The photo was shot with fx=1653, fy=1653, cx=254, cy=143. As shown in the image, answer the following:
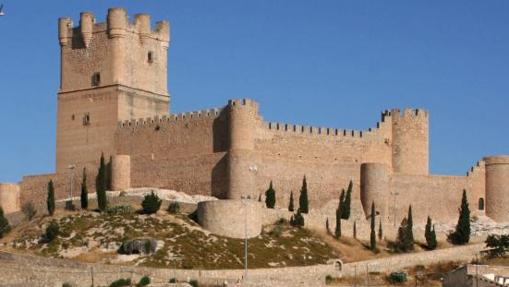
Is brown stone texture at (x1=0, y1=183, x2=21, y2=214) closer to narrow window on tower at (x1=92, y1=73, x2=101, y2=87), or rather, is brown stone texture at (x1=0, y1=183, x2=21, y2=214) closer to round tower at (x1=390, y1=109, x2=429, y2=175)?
narrow window on tower at (x1=92, y1=73, x2=101, y2=87)

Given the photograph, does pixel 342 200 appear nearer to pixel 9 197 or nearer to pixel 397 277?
pixel 397 277

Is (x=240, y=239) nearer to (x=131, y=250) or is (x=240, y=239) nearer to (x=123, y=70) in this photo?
(x=131, y=250)

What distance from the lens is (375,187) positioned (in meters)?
91.5

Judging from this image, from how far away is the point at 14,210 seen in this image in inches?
3669

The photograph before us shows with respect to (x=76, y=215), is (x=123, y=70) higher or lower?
higher

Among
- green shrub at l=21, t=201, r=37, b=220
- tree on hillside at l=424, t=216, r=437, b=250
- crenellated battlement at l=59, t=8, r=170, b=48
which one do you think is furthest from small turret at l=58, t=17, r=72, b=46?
tree on hillside at l=424, t=216, r=437, b=250

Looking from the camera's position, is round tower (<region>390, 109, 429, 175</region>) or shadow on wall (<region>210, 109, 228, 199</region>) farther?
round tower (<region>390, 109, 429, 175</region>)

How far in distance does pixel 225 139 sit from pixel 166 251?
1360 cm

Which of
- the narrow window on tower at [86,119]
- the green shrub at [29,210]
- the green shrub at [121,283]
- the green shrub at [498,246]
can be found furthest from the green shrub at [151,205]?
the green shrub at [121,283]

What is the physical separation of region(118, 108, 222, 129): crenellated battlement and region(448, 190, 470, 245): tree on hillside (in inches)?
562

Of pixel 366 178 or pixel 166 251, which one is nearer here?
pixel 166 251

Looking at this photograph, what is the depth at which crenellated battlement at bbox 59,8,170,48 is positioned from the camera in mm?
93250

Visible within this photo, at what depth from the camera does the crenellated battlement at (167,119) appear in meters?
90.2

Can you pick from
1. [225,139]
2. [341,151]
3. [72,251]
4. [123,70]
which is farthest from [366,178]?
[72,251]
